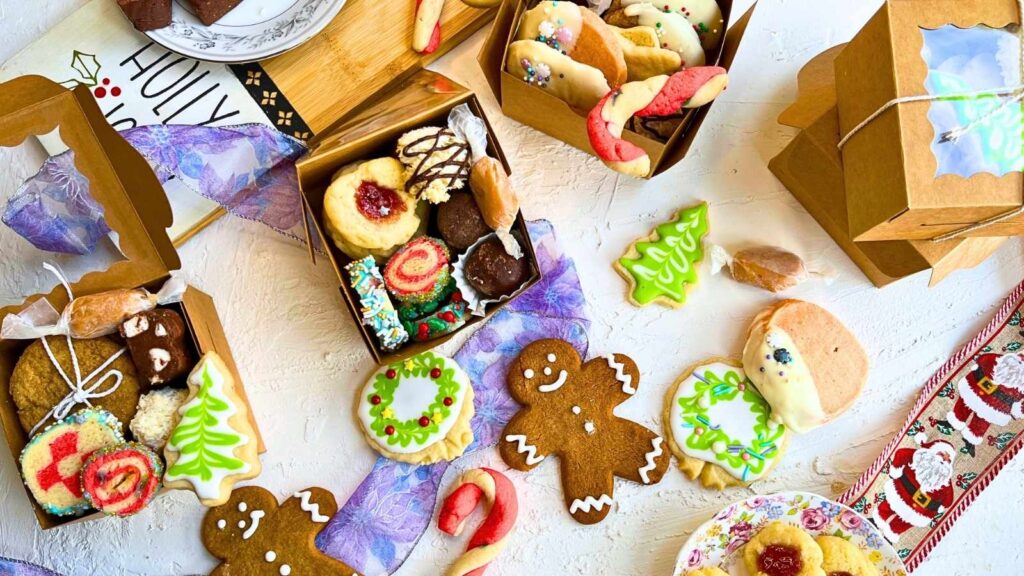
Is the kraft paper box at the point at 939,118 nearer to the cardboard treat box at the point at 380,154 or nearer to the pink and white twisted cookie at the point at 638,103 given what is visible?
the pink and white twisted cookie at the point at 638,103

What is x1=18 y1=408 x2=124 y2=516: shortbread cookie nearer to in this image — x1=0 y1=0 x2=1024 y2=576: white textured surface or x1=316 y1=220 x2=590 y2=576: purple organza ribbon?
x1=0 y1=0 x2=1024 y2=576: white textured surface

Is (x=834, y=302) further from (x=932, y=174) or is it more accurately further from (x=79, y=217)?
(x=79, y=217)

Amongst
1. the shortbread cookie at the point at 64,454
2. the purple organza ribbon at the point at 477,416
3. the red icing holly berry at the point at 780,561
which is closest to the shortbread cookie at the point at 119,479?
the shortbread cookie at the point at 64,454

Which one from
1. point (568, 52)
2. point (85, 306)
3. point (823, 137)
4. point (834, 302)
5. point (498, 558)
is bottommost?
point (498, 558)

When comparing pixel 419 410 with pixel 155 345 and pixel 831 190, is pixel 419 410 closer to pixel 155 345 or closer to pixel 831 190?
pixel 155 345

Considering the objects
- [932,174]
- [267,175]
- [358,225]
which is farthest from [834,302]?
[267,175]

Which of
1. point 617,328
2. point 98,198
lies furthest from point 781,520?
point 98,198
